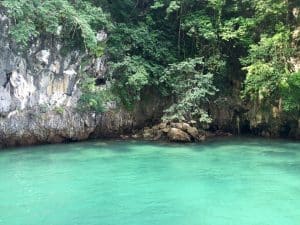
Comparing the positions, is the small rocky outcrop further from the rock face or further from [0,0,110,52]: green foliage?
[0,0,110,52]: green foliage

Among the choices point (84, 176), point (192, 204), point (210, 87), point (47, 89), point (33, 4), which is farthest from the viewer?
point (210, 87)

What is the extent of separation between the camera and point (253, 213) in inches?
331

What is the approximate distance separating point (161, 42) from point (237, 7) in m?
3.10

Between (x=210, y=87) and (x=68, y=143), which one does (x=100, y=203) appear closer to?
(x=68, y=143)

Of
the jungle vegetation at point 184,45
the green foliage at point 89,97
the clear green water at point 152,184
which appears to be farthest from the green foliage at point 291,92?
the green foliage at point 89,97

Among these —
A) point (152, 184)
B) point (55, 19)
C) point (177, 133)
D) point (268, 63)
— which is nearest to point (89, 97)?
point (55, 19)

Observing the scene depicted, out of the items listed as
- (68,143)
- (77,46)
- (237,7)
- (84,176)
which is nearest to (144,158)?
(84,176)

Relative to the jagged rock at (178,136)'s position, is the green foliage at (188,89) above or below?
above

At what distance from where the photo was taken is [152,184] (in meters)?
10.6

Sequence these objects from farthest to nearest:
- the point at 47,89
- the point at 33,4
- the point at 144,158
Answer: the point at 47,89 → the point at 33,4 → the point at 144,158

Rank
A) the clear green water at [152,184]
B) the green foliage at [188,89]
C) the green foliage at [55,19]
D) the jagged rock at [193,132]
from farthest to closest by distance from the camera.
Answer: the green foliage at [188,89] → the jagged rock at [193,132] → the green foliage at [55,19] → the clear green water at [152,184]

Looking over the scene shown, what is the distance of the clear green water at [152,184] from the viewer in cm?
827

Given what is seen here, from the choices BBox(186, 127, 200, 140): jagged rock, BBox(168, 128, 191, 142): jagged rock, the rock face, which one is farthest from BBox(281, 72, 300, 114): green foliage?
the rock face

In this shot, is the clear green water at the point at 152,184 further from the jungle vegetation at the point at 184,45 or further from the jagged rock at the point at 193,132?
the jungle vegetation at the point at 184,45
